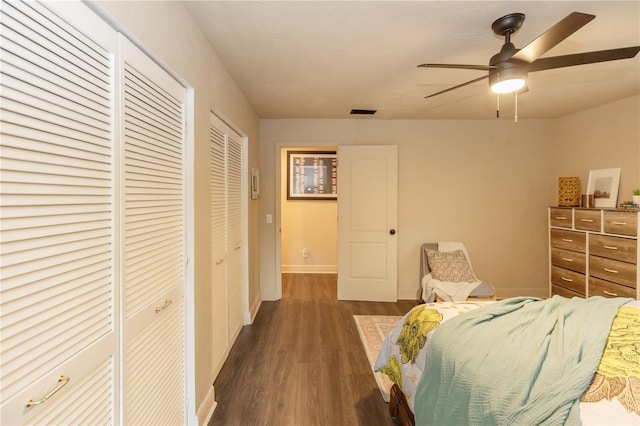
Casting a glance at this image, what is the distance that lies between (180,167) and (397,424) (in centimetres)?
200

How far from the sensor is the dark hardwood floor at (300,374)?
2.10 m

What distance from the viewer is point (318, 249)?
5.94 metres

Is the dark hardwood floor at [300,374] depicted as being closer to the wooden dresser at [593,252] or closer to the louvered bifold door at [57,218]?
the louvered bifold door at [57,218]

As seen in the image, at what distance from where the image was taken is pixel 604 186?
144 inches

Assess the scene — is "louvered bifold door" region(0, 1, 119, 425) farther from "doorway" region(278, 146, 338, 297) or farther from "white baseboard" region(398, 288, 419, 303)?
"doorway" region(278, 146, 338, 297)

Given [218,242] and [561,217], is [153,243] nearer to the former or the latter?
[218,242]

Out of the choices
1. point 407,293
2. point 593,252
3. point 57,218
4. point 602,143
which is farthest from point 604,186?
point 57,218

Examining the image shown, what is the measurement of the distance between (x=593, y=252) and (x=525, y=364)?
294 cm

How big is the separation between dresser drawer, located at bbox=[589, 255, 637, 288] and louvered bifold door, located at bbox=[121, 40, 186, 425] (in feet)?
12.2

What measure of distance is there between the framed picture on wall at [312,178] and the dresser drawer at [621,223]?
12.0 ft


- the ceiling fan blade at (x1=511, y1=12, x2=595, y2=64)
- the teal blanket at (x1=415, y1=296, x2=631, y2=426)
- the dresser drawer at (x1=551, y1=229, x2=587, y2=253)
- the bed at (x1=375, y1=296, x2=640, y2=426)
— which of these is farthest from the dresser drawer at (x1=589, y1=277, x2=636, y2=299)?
the ceiling fan blade at (x1=511, y1=12, x2=595, y2=64)

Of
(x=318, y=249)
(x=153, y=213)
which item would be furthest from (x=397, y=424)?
(x=318, y=249)

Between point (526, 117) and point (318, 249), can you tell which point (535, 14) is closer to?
point (526, 117)

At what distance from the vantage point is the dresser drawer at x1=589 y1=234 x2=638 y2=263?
296 centimetres
